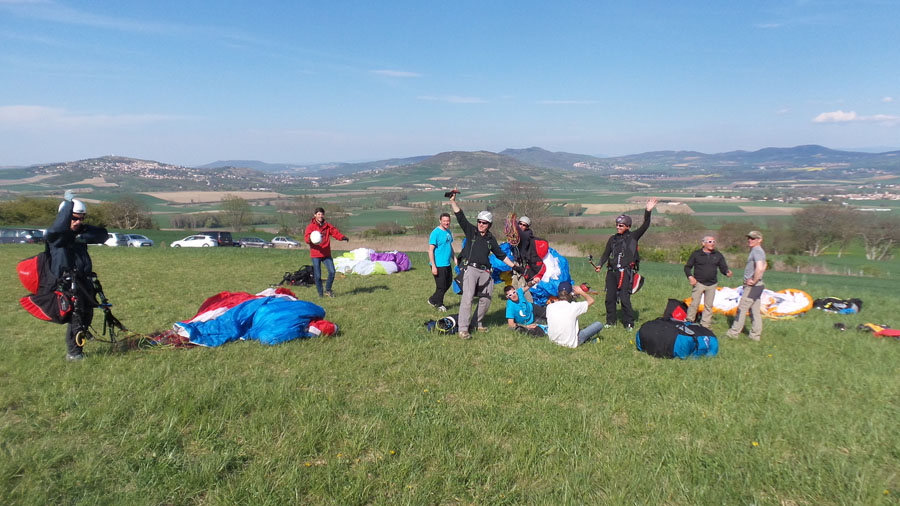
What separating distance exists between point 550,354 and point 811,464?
3175 mm

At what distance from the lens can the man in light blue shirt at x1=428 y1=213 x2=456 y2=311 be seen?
930cm

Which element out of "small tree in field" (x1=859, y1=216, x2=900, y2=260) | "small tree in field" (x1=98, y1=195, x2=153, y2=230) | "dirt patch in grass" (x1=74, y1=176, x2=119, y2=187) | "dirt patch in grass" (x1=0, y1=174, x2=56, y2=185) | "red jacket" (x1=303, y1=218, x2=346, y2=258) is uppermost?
"dirt patch in grass" (x1=0, y1=174, x2=56, y2=185)

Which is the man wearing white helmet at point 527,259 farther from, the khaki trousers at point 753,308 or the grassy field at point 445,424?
the khaki trousers at point 753,308

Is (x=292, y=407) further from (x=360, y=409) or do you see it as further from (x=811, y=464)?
(x=811, y=464)

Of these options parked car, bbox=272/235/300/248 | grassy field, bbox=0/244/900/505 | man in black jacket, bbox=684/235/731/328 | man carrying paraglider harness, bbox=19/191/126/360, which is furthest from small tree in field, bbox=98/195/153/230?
man in black jacket, bbox=684/235/731/328

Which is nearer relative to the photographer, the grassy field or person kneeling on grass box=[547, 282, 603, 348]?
the grassy field

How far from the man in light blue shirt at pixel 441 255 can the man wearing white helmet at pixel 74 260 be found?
5421 mm

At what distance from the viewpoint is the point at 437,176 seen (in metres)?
193

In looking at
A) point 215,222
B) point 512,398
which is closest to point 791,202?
point 215,222

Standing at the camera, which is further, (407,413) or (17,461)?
(407,413)

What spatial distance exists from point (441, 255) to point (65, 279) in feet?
19.6

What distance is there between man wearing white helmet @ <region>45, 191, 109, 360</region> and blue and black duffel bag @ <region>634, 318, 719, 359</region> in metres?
7.43

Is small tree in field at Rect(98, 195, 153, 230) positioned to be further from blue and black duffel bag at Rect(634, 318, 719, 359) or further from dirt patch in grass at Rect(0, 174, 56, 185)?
dirt patch in grass at Rect(0, 174, 56, 185)

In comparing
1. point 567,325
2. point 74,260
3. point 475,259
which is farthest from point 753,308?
point 74,260
